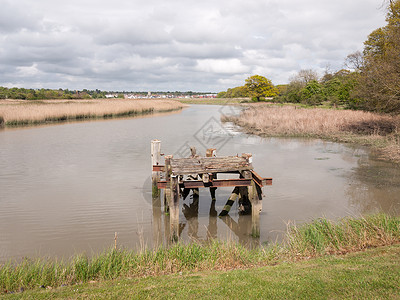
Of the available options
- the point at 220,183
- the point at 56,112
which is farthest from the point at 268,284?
the point at 56,112

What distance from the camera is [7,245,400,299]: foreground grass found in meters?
4.36

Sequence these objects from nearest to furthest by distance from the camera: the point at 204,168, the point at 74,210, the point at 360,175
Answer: the point at 204,168, the point at 74,210, the point at 360,175

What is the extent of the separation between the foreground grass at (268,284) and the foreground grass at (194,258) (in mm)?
290

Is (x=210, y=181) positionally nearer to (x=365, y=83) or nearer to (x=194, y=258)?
A: (x=194, y=258)

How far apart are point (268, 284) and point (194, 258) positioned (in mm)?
1538

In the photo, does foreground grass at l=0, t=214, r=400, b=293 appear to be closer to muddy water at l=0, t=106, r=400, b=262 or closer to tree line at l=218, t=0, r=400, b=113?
muddy water at l=0, t=106, r=400, b=262

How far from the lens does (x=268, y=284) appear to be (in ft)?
15.2

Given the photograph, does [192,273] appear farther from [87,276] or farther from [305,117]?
[305,117]

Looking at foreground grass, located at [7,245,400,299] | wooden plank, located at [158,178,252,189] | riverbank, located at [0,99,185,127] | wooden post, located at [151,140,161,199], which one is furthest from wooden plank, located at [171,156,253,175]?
riverbank, located at [0,99,185,127]

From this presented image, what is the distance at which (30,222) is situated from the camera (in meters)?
8.75

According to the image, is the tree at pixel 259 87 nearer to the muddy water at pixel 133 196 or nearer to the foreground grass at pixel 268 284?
the muddy water at pixel 133 196

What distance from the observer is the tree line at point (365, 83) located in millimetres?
18484

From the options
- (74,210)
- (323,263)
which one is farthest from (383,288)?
(74,210)

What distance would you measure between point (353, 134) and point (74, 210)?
20.8m
